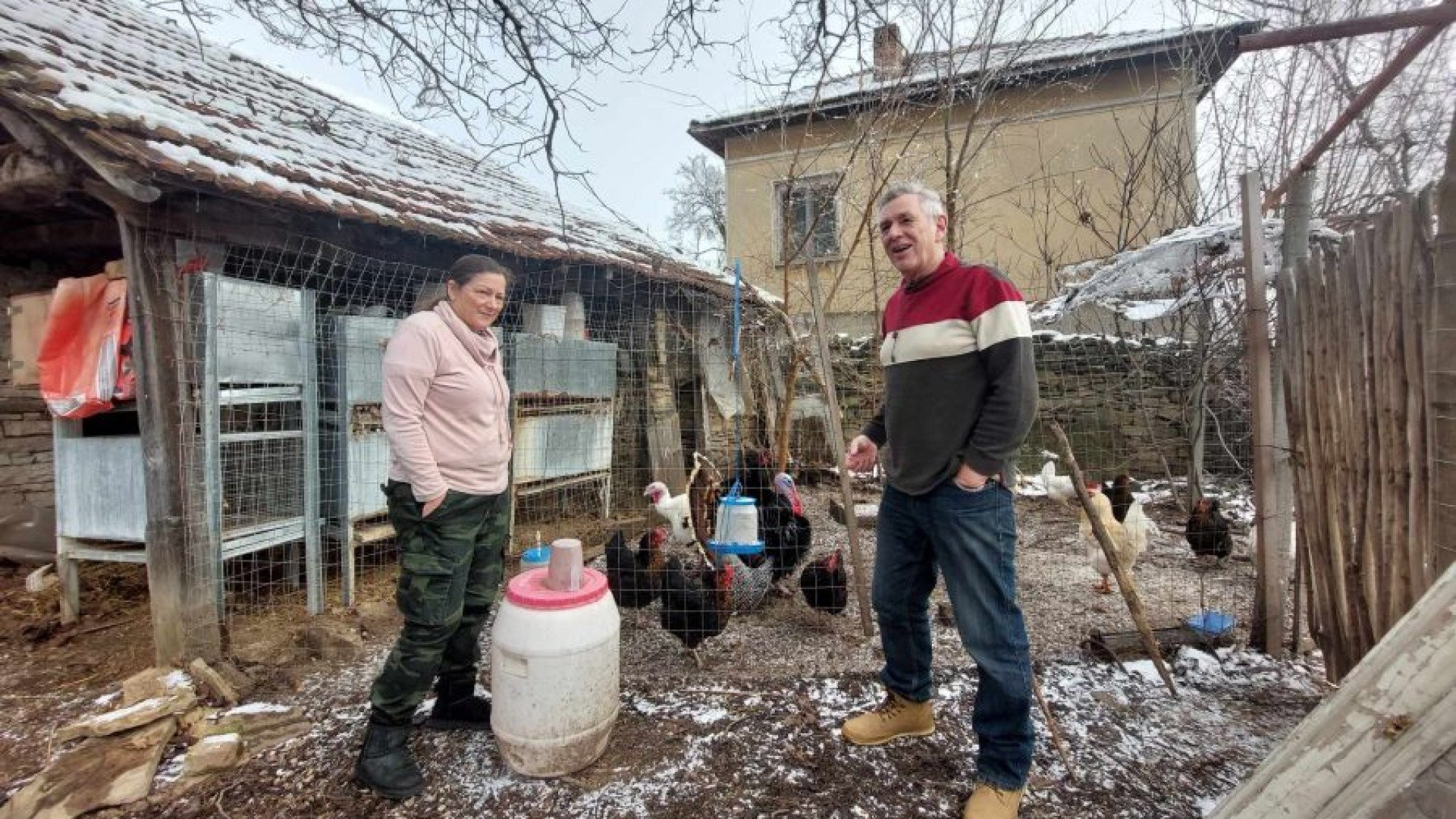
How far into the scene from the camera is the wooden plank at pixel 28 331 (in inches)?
151

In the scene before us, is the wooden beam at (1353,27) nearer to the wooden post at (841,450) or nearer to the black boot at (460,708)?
the wooden post at (841,450)

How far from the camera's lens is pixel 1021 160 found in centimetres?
950

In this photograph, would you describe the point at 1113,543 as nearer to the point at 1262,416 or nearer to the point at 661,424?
the point at 1262,416

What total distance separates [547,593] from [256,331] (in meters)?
2.86

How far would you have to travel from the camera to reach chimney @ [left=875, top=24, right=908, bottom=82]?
3986mm

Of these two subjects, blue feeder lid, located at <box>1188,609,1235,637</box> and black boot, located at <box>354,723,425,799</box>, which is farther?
blue feeder lid, located at <box>1188,609,1235,637</box>

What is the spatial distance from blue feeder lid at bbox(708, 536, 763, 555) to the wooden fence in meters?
2.66

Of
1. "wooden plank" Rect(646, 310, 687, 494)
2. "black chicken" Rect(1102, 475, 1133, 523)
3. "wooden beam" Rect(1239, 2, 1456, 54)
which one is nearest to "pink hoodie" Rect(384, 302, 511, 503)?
"wooden beam" Rect(1239, 2, 1456, 54)

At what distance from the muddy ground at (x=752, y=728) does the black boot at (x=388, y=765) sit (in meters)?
0.05

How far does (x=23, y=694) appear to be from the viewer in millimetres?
3172

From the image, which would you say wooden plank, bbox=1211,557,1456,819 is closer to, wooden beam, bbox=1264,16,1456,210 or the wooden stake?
the wooden stake

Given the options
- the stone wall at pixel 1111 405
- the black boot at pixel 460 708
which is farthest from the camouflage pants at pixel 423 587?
the stone wall at pixel 1111 405

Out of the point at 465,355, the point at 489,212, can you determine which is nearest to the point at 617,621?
the point at 465,355

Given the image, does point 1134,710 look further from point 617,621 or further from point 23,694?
point 23,694
